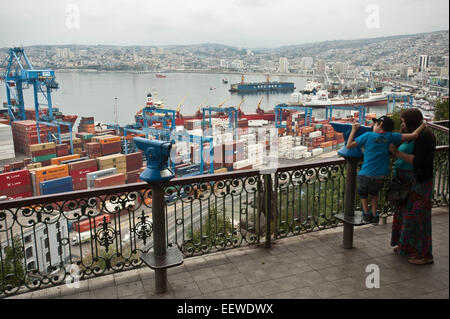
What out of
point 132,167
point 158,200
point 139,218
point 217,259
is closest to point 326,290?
point 217,259

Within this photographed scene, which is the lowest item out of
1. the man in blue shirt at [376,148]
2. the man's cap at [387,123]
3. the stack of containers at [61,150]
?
the stack of containers at [61,150]

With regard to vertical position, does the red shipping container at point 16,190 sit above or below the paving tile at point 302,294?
below

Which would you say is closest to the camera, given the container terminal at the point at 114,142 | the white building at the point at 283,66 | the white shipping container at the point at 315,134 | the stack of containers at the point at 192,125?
the container terminal at the point at 114,142

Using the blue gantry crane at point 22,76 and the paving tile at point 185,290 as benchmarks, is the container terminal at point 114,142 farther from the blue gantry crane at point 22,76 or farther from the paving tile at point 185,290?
the paving tile at point 185,290

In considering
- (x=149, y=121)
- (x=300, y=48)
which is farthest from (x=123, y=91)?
(x=300, y=48)

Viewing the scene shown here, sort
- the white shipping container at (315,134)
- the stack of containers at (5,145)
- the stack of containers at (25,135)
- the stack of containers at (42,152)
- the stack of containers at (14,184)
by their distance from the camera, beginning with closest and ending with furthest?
1. the stack of containers at (14,184)
2. the stack of containers at (42,152)
3. the stack of containers at (5,145)
4. the stack of containers at (25,135)
5. the white shipping container at (315,134)

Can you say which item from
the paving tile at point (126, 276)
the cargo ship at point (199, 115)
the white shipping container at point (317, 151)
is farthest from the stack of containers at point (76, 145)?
the paving tile at point (126, 276)

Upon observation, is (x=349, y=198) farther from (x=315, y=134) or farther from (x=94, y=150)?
(x=315, y=134)

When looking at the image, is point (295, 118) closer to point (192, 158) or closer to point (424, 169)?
point (192, 158)
